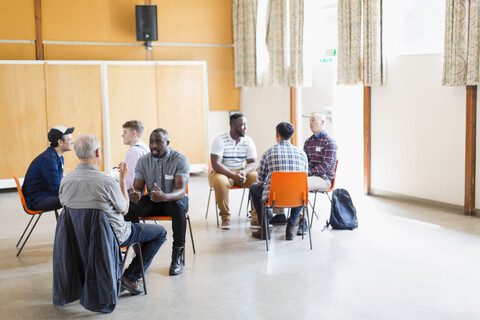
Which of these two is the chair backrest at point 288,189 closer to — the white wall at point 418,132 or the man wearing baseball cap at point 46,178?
the man wearing baseball cap at point 46,178

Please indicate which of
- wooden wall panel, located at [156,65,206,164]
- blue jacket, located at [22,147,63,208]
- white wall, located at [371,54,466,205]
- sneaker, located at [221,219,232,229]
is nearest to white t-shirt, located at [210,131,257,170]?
sneaker, located at [221,219,232,229]

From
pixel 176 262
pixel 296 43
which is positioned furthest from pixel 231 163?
pixel 296 43

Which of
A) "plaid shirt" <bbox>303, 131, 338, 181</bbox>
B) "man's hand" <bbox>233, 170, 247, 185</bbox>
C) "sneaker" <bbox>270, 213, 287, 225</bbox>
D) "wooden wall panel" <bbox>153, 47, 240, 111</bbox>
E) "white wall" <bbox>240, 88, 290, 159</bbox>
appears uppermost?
"wooden wall panel" <bbox>153, 47, 240, 111</bbox>

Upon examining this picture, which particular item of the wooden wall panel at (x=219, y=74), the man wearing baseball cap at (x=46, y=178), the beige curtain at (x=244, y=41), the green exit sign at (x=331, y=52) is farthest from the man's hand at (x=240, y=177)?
the wooden wall panel at (x=219, y=74)

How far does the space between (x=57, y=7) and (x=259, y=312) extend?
273 inches

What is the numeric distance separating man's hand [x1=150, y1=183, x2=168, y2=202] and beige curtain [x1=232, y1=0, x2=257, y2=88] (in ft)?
18.4

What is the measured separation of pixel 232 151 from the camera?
5949 mm

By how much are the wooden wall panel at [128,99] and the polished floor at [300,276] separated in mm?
2909

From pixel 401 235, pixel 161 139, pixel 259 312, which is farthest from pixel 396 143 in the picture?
pixel 259 312

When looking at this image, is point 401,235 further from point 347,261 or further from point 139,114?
point 139,114

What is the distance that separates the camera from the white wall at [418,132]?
6293mm

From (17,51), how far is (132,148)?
448 centimetres

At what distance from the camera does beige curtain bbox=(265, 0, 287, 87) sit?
28.1 ft

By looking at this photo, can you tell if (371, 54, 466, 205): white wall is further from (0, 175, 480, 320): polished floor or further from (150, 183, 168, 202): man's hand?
(150, 183, 168, 202): man's hand
